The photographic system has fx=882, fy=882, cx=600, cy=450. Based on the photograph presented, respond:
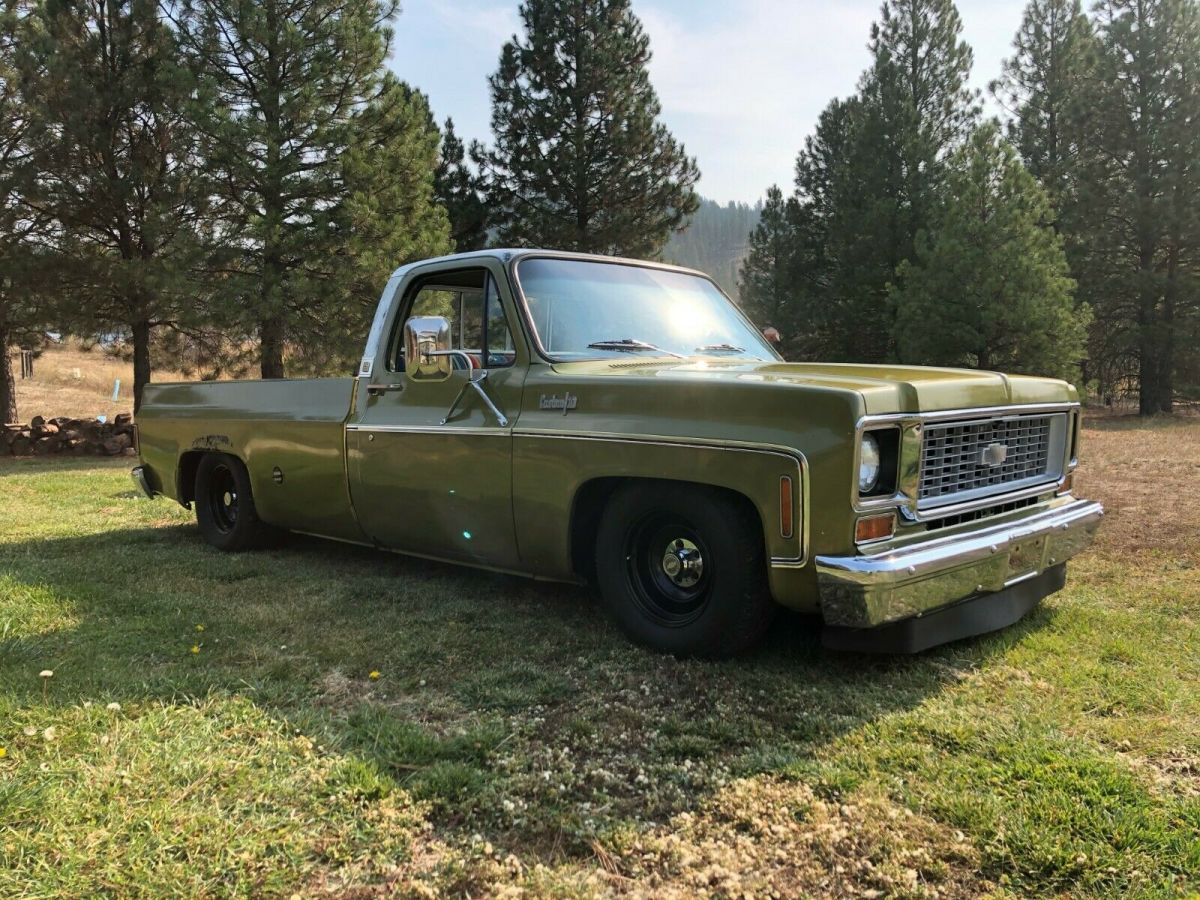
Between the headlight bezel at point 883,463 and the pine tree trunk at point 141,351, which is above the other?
the pine tree trunk at point 141,351

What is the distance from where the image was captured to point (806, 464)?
311 cm

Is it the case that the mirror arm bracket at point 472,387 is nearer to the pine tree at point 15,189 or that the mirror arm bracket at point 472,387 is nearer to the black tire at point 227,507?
the black tire at point 227,507

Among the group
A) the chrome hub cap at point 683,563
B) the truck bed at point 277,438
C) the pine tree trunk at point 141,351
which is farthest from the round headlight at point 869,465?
the pine tree trunk at point 141,351

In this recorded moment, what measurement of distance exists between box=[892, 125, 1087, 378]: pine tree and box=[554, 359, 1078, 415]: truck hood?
1486cm

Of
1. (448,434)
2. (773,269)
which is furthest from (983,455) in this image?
(773,269)

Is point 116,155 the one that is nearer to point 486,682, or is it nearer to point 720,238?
point 486,682

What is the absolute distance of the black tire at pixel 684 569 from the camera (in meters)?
3.39

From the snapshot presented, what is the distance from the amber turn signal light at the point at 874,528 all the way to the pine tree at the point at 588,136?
17.6 meters

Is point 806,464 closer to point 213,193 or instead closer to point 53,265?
point 213,193

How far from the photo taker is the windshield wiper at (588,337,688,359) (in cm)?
435

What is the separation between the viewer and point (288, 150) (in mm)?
14273

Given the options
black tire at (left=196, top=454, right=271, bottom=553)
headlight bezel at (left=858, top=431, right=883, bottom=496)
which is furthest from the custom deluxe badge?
black tire at (left=196, top=454, right=271, bottom=553)

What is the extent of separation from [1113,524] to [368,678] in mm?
5711

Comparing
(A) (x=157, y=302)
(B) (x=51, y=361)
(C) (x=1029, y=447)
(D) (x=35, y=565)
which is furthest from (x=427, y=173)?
(B) (x=51, y=361)
